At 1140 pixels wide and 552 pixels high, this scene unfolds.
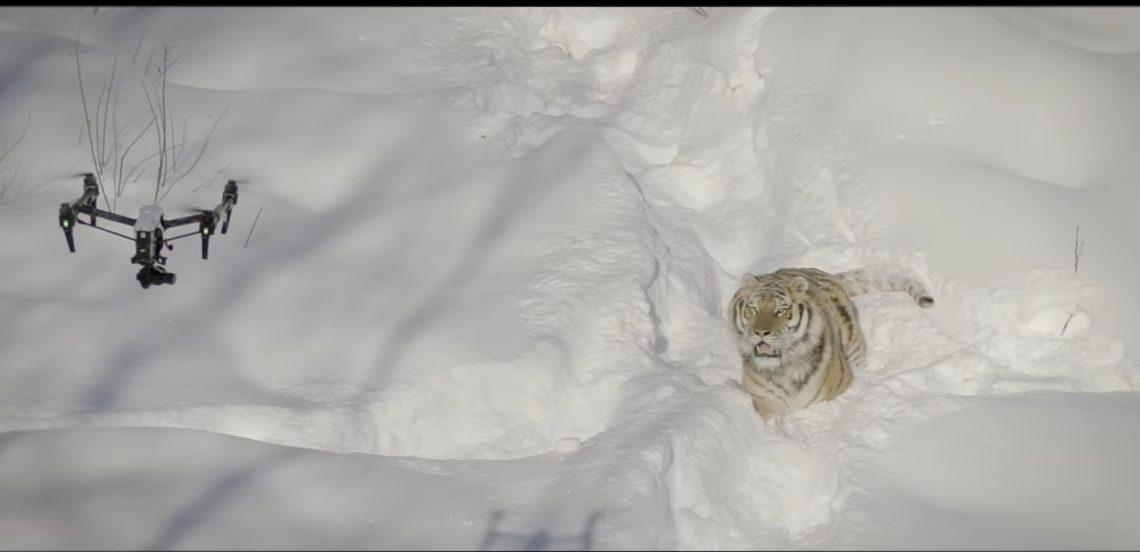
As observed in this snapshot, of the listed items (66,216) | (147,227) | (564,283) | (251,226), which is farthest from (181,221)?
(564,283)

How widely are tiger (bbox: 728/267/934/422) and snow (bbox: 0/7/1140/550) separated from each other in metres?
0.13

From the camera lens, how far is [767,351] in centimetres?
489

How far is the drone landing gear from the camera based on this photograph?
14.6 ft

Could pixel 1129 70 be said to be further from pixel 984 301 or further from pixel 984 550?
pixel 984 550

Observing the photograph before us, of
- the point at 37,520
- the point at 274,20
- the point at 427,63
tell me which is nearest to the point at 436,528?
the point at 37,520

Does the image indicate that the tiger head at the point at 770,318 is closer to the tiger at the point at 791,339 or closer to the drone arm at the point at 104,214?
the tiger at the point at 791,339

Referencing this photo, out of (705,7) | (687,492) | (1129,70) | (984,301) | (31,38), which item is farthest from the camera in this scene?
(705,7)

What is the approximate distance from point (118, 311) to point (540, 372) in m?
1.84

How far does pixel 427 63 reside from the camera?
6.82 m

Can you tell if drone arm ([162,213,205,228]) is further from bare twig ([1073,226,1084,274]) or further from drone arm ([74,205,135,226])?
bare twig ([1073,226,1084,274])

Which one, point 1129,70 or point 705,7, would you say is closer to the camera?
point 1129,70

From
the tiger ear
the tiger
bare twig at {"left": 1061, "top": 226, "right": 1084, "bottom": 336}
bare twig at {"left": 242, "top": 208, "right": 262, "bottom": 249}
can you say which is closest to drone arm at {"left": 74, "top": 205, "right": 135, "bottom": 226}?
bare twig at {"left": 242, "top": 208, "right": 262, "bottom": 249}

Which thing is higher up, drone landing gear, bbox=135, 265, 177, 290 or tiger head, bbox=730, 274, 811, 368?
drone landing gear, bbox=135, 265, 177, 290

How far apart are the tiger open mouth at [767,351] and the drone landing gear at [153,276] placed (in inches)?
99.2
